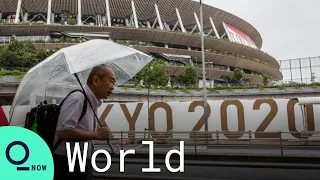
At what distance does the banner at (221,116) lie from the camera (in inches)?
785

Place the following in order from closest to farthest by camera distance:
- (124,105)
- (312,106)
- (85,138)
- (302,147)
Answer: (85,138) → (302,147) → (312,106) → (124,105)

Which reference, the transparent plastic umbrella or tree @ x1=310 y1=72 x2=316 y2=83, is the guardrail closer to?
the transparent plastic umbrella

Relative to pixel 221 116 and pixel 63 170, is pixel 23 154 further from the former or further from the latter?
pixel 221 116

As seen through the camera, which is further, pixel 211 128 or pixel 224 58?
Answer: pixel 224 58

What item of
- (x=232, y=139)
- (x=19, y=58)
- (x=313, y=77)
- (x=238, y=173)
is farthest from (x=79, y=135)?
(x=313, y=77)

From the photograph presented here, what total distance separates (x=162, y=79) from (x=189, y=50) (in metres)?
16.8

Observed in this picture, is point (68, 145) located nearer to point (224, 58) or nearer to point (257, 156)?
point (257, 156)

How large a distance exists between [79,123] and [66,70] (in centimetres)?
101

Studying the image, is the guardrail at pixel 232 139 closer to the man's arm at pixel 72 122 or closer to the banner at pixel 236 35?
the man's arm at pixel 72 122

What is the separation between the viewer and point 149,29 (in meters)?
56.3

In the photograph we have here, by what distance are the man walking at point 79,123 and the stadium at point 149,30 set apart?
4908 centimetres

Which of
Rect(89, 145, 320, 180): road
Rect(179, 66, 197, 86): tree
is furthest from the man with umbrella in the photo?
Rect(179, 66, 197, 86): tree

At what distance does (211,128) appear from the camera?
2161 centimetres

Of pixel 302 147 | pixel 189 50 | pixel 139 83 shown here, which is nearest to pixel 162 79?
pixel 139 83
